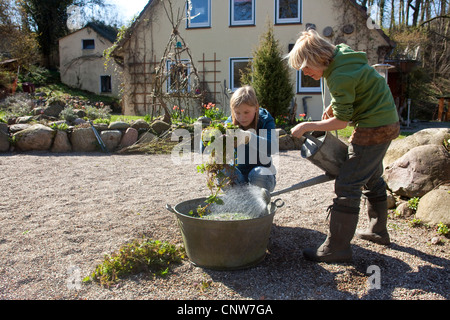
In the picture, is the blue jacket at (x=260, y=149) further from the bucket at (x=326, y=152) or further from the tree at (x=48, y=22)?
the tree at (x=48, y=22)

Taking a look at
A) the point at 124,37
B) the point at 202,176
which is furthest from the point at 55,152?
the point at 124,37

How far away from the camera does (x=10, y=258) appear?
2.43 metres

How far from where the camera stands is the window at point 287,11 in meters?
12.0

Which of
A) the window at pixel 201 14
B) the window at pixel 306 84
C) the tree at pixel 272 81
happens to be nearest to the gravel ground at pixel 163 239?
the tree at pixel 272 81

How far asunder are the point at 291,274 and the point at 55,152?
6151 millimetres

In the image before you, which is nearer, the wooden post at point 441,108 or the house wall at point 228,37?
the house wall at point 228,37

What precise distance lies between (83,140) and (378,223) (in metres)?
6.06

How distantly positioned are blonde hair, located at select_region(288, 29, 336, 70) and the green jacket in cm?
5

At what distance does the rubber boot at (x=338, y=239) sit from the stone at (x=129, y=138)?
18.4 ft

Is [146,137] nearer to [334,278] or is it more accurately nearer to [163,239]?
[163,239]

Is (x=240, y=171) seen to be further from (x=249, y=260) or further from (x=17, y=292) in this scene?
(x=17, y=292)

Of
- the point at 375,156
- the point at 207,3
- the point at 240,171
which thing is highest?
the point at 207,3

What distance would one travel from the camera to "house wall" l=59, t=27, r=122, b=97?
76.2 ft

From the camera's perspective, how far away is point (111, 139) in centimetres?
729
